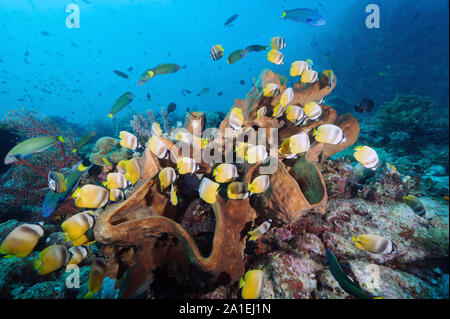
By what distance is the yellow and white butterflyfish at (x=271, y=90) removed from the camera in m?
2.80

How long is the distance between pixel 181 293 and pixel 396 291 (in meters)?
2.30

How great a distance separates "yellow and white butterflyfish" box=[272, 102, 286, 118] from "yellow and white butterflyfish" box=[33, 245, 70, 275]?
10.8 ft

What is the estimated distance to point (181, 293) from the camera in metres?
2.07

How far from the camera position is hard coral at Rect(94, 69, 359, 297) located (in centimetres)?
167

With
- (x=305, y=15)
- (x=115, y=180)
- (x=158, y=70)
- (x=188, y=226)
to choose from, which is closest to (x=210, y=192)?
(x=188, y=226)

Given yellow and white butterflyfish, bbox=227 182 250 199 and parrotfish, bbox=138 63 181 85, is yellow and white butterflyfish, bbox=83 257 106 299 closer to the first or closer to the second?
yellow and white butterflyfish, bbox=227 182 250 199

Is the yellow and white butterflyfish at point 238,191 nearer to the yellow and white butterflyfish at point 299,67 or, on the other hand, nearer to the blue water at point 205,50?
the blue water at point 205,50

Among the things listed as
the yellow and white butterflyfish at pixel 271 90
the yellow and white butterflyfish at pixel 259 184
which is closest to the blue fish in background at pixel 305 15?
the yellow and white butterflyfish at pixel 271 90

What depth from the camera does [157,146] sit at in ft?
6.92

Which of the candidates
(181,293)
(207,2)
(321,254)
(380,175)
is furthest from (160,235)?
(207,2)

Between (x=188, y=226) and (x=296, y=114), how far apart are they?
6.88ft

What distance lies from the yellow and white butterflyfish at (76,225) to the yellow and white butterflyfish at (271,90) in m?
2.92

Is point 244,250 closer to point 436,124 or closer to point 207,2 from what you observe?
point 436,124

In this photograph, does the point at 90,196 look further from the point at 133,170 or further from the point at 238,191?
the point at 238,191
